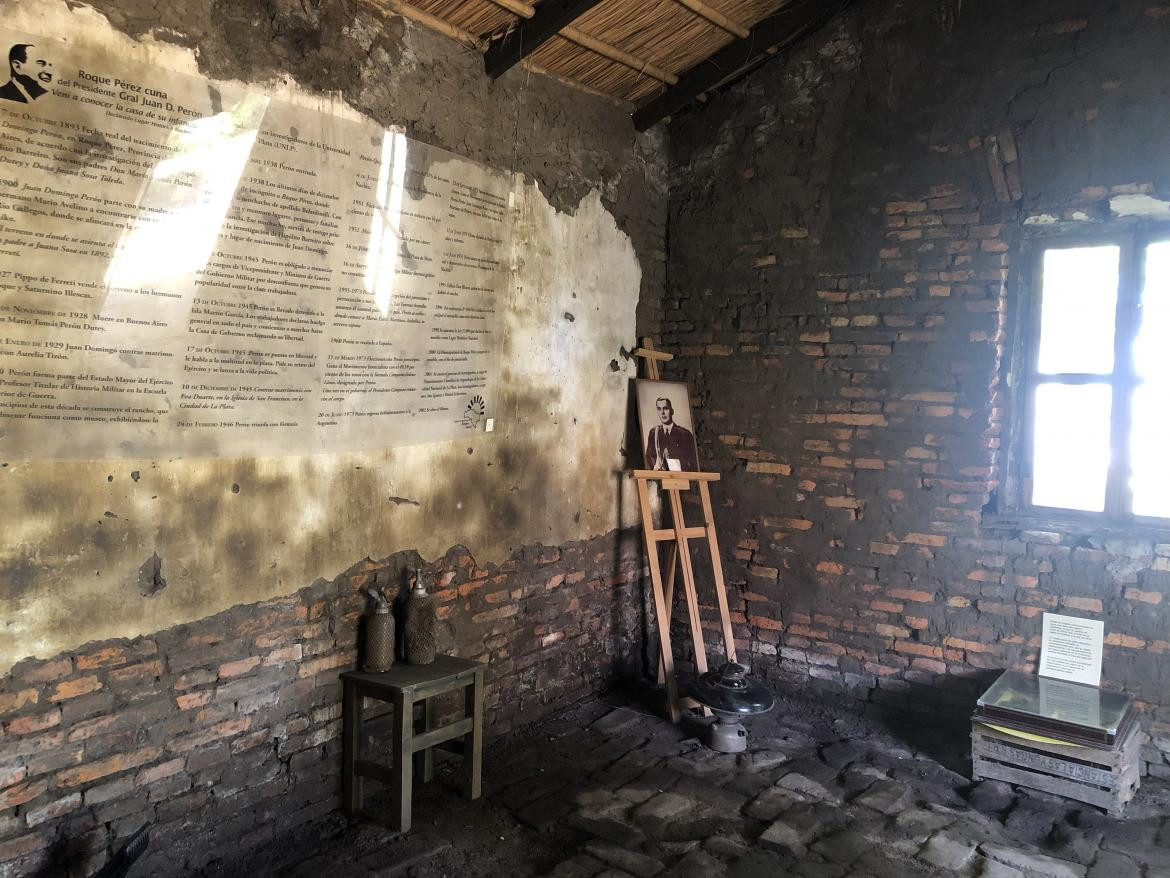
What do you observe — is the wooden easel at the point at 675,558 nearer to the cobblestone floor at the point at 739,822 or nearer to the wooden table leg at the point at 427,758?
the cobblestone floor at the point at 739,822

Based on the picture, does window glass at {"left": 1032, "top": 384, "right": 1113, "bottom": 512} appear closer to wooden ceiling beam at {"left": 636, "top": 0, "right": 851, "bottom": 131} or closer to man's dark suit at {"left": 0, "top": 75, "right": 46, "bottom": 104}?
wooden ceiling beam at {"left": 636, "top": 0, "right": 851, "bottom": 131}

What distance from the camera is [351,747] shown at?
328cm

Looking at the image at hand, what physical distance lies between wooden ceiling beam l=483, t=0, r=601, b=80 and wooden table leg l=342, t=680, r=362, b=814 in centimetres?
280

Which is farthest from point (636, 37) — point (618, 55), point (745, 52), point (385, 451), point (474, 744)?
point (474, 744)

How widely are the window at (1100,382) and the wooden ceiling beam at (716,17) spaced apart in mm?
1871

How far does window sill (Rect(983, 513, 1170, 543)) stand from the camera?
145 inches

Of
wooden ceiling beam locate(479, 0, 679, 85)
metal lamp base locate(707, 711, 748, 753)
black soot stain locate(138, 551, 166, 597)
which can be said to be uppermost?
wooden ceiling beam locate(479, 0, 679, 85)

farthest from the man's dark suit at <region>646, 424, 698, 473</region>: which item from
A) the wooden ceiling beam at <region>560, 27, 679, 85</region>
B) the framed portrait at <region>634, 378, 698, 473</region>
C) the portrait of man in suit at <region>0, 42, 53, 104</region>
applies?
the portrait of man in suit at <region>0, 42, 53, 104</region>

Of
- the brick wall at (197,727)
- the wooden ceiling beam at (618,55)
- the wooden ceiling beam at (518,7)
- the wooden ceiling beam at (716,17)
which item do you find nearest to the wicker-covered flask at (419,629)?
the brick wall at (197,727)

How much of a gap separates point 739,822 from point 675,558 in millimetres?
1656

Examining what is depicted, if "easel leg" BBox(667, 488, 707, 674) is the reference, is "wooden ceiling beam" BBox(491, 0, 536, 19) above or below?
above

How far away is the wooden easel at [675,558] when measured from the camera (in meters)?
4.46

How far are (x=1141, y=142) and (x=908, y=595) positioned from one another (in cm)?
235

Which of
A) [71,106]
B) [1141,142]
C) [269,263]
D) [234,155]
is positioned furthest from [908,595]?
[71,106]
